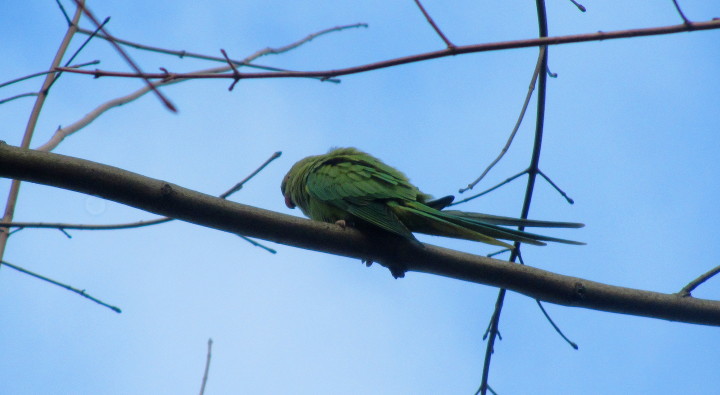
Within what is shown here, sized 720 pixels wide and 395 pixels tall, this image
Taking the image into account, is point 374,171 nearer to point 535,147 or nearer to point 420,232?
point 420,232

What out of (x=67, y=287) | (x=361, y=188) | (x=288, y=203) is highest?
(x=288, y=203)

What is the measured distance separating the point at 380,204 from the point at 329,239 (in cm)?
59

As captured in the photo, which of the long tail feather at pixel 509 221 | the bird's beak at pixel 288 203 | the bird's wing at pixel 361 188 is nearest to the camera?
the long tail feather at pixel 509 221

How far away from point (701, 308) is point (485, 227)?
97cm

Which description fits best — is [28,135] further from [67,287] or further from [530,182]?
[530,182]

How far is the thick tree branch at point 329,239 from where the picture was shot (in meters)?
2.36

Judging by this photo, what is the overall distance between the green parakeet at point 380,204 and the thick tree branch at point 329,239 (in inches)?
6.0

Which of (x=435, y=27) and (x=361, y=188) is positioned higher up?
(x=361, y=188)

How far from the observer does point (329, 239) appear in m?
2.93

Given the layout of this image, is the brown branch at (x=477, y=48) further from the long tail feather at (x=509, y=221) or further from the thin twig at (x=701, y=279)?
the thin twig at (x=701, y=279)

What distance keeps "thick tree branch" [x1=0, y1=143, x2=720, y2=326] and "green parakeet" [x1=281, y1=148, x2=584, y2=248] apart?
0.50 ft

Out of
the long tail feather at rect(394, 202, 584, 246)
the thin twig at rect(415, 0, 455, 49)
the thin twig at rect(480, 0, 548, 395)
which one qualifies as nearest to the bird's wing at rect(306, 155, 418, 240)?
the long tail feather at rect(394, 202, 584, 246)

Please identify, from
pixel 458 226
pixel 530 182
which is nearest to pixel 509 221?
pixel 458 226

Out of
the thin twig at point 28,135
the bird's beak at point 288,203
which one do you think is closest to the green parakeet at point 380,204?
the bird's beak at point 288,203
